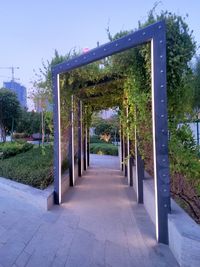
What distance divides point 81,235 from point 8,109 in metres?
15.3

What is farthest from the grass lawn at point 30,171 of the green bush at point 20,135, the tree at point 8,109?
the green bush at point 20,135

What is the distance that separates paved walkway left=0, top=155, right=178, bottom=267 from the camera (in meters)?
3.81

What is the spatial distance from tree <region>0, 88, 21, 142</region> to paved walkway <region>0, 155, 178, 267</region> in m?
12.2

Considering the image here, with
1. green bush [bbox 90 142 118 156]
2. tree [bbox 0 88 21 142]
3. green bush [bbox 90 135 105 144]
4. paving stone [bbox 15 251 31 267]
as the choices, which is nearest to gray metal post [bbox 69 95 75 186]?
paving stone [bbox 15 251 31 267]

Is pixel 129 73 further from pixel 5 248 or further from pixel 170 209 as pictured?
pixel 5 248

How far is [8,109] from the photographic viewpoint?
1884 cm

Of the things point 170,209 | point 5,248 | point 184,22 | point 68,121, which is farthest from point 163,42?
point 68,121

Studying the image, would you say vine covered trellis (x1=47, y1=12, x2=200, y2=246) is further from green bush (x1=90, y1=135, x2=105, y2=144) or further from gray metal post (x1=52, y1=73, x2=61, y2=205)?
green bush (x1=90, y1=135, x2=105, y2=144)

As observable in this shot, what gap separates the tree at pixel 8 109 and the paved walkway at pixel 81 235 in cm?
1216

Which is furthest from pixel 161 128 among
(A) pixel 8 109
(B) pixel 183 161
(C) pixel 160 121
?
(A) pixel 8 109

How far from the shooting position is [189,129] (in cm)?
536

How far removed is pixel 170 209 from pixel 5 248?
2.17 m

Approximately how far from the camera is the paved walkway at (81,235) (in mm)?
3814

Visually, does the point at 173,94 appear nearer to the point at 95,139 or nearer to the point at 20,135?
the point at 95,139
